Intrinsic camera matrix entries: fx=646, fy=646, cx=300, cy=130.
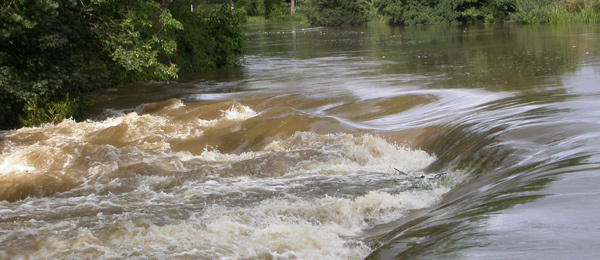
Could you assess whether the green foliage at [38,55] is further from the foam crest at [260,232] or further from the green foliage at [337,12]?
the green foliage at [337,12]

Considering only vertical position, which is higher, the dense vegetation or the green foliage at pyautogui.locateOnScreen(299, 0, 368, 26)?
the green foliage at pyautogui.locateOnScreen(299, 0, 368, 26)

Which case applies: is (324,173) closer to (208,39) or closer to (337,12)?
(208,39)

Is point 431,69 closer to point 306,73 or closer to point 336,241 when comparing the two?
point 306,73

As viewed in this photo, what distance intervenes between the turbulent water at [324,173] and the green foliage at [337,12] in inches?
1881

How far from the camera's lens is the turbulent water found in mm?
6035

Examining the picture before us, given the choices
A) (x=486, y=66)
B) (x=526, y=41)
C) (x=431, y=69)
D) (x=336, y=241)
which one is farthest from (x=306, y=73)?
(x=336, y=241)

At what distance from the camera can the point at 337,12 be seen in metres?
65.8

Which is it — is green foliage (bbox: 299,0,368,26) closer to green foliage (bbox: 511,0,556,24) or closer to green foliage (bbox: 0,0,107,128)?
green foliage (bbox: 511,0,556,24)

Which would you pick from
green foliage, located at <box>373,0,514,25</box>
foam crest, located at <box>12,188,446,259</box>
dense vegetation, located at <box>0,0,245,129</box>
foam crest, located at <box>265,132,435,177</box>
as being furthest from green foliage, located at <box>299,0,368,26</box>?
foam crest, located at <box>12,188,446,259</box>

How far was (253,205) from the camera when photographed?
8.30m

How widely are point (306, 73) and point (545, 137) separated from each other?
44.6ft

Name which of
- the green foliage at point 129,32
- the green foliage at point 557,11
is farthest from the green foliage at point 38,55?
the green foliage at point 557,11

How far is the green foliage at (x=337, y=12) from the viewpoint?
65.6 meters

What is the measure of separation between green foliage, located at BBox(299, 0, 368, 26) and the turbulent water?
4778cm
